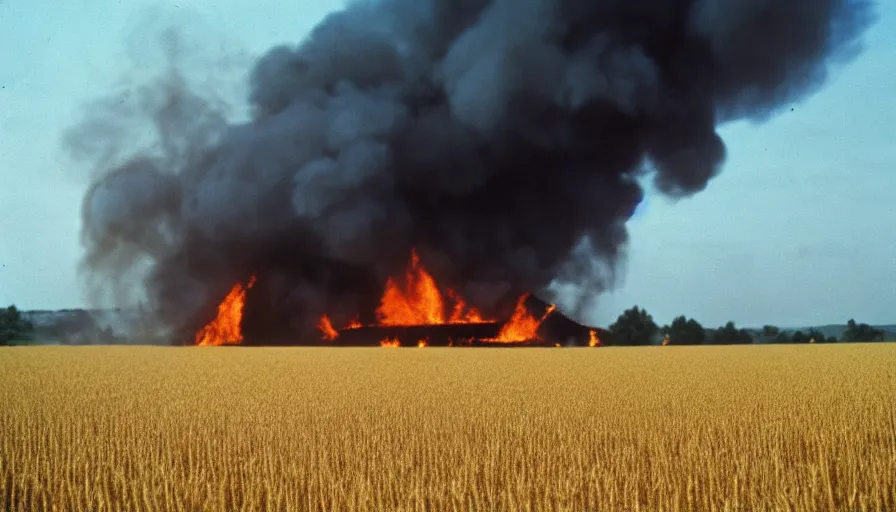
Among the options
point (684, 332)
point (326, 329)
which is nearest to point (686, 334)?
point (684, 332)

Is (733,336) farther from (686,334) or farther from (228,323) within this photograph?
(228,323)

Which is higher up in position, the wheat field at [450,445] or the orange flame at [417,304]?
the orange flame at [417,304]

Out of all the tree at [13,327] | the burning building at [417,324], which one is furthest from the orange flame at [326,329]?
the tree at [13,327]

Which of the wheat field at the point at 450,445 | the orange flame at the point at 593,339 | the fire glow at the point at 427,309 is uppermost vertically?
the fire glow at the point at 427,309

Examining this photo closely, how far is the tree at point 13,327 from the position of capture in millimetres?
48969

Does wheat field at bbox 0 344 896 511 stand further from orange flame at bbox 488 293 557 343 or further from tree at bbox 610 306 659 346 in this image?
tree at bbox 610 306 659 346

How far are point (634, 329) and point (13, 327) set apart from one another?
40.2 m

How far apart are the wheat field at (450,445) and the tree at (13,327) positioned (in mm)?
39253

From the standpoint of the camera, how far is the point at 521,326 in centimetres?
4203

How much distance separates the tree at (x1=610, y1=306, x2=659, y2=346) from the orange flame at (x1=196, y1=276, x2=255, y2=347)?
75.3 ft

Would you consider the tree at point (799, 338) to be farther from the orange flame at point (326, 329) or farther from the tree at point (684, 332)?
the orange flame at point (326, 329)

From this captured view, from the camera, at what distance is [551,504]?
5.39 m

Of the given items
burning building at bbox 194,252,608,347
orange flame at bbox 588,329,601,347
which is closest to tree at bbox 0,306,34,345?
burning building at bbox 194,252,608,347

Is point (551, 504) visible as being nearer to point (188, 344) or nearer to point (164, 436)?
point (164, 436)
